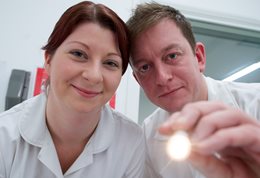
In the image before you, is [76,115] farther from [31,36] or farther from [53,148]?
[31,36]

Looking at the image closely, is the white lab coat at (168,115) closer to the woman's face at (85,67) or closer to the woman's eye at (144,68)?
the woman's eye at (144,68)

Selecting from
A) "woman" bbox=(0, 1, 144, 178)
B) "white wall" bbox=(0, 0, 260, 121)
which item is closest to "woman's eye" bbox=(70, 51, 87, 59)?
"woman" bbox=(0, 1, 144, 178)

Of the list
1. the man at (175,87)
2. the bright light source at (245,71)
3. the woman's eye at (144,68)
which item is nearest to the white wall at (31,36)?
the man at (175,87)

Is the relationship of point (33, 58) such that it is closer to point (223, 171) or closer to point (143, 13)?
point (143, 13)

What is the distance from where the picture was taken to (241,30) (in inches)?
80.7

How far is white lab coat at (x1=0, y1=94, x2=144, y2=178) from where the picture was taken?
86 cm

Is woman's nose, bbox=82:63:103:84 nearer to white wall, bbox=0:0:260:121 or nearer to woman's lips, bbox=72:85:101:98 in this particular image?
woman's lips, bbox=72:85:101:98

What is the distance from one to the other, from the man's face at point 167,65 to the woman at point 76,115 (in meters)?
0.07

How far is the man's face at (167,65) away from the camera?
3.00ft

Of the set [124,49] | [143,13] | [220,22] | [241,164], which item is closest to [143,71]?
[124,49]

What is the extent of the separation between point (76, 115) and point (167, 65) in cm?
36

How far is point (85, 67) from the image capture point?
0.83 meters

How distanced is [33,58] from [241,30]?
1.55m

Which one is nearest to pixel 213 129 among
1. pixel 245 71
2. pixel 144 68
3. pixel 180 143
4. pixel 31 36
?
pixel 180 143
